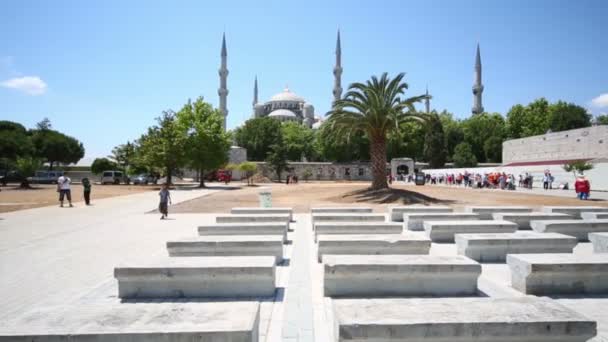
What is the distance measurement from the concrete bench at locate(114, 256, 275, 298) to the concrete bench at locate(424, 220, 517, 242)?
18.9ft

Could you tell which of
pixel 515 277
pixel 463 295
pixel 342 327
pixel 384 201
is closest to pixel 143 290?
pixel 342 327

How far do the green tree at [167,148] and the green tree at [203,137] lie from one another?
0.61 meters

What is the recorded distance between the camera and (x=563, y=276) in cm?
532

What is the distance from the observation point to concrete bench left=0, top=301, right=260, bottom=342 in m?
3.13

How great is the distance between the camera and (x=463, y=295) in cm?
530

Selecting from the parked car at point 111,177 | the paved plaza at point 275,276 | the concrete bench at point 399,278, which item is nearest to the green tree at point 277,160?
the parked car at point 111,177

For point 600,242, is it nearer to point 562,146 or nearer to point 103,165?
point 562,146

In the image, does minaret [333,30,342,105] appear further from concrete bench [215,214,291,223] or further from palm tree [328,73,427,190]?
concrete bench [215,214,291,223]

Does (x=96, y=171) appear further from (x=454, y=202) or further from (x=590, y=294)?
(x=590, y=294)

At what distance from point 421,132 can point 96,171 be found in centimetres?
5569

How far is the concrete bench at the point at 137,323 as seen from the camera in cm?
313

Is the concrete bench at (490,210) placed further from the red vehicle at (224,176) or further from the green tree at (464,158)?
the green tree at (464,158)

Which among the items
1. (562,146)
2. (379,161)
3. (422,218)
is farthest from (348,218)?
(562,146)

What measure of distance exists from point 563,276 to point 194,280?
17.5ft
